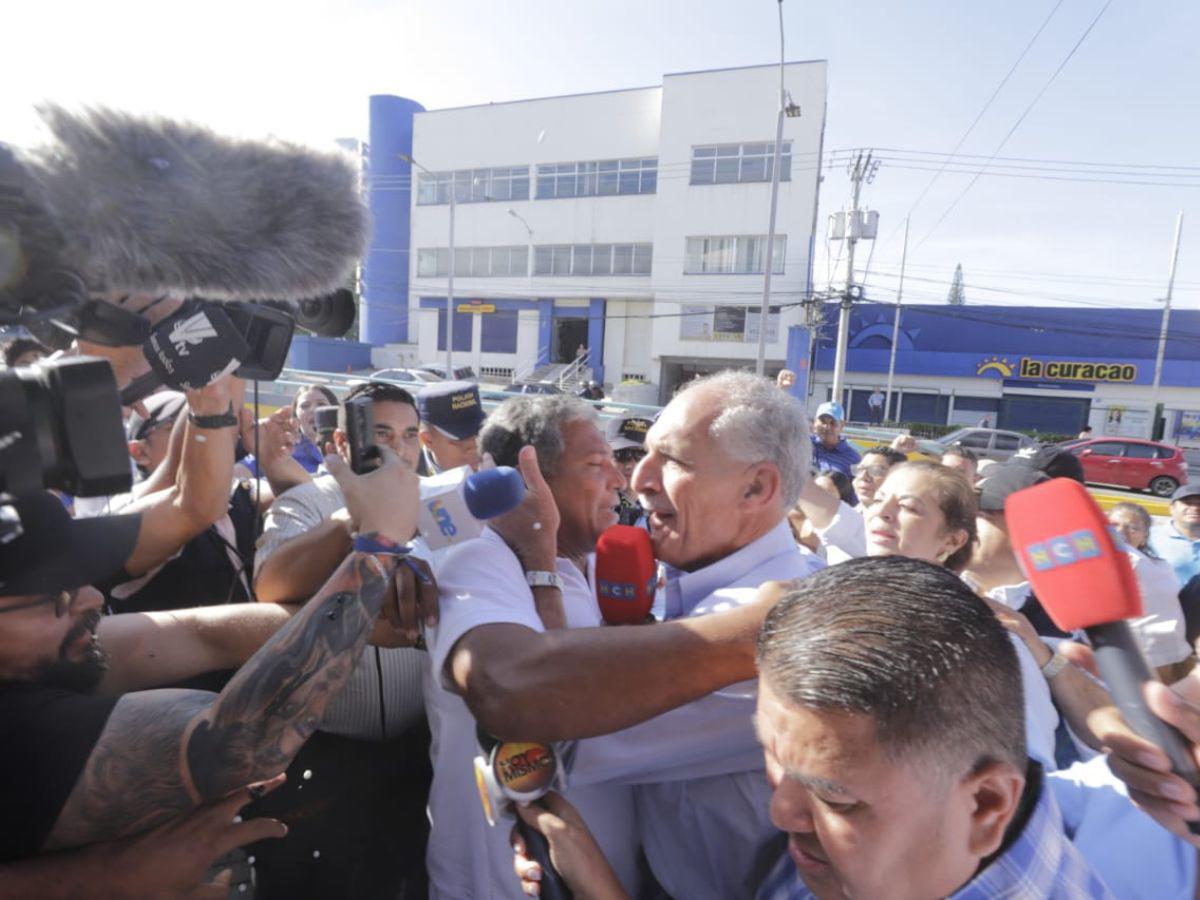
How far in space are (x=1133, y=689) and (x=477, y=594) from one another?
111cm

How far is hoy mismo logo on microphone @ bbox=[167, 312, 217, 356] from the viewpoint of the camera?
1350 mm

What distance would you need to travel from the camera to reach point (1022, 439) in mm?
17406

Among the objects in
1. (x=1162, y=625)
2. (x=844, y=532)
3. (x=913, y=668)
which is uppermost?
(x=913, y=668)

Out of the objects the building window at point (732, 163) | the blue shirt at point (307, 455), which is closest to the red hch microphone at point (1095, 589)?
the blue shirt at point (307, 455)

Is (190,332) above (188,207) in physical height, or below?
below

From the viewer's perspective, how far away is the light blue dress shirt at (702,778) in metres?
1.33

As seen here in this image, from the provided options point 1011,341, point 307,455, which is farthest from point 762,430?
point 1011,341

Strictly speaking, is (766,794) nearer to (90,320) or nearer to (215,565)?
(90,320)

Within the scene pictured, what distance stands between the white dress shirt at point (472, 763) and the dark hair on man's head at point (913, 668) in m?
0.53

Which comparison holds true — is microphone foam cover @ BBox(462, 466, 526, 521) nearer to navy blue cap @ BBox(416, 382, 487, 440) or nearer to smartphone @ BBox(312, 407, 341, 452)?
smartphone @ BBox(312, 407, 341, 452)

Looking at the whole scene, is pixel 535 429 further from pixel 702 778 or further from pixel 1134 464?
pixel 1134 464

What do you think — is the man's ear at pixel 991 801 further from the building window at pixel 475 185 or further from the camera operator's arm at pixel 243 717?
the building window at pixel 475 185

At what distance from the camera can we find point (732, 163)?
29.5m

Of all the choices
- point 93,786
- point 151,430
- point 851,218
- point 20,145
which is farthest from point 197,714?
point 851,218
